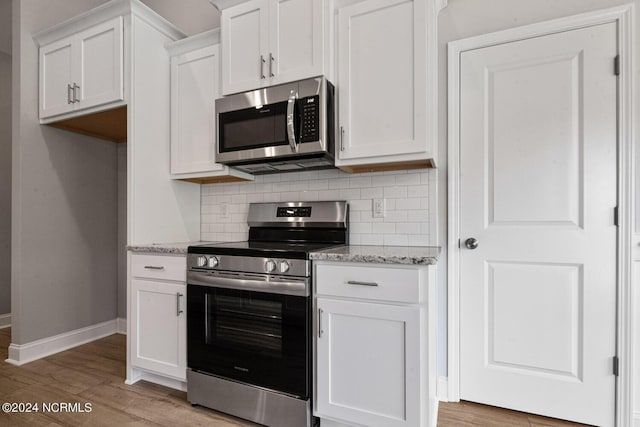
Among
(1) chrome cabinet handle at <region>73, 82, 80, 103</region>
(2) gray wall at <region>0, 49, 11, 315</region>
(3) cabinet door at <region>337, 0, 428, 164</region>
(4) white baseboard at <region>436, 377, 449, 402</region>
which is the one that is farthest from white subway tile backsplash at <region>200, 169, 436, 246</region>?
(2) gray wall at <region>0, 49, 11, 315</region>

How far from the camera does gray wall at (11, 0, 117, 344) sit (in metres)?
2.64

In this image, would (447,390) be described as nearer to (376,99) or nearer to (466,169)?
(466,169)

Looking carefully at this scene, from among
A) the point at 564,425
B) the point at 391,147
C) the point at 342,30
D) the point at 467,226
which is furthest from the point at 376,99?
the point at 564,425

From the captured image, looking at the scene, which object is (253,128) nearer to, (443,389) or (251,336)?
(251,336)

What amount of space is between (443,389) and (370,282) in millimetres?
1002

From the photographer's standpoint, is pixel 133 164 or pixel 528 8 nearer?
pixel 528 8

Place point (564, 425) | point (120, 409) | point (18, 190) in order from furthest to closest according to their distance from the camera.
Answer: point (18, 190)
point (120, 409)
point (564, 425)

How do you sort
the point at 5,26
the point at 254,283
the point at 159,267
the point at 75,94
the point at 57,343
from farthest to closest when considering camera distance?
the point at 5,26 < the point at 57,343 < the point at 75,94 < the point at 159,267 < the point at 254,283

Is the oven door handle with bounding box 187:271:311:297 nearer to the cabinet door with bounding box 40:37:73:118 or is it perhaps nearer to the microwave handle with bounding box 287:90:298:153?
the microwave handle with bounding box 287:90:298:153

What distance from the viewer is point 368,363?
162cm

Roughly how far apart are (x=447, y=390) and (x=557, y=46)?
2.02m

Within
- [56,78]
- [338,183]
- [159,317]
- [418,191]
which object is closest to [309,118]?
[338,183]

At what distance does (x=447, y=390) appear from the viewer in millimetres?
2062

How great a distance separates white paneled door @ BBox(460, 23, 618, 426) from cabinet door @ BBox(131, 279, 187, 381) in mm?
1682
